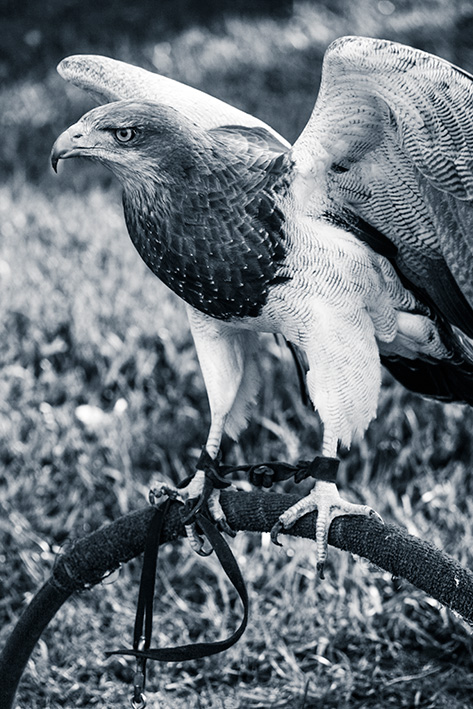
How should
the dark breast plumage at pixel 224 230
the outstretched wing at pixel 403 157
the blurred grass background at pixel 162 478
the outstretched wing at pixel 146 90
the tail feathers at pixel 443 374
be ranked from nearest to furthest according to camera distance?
the outstretched wing at pixel 403 157, the dark breast plumage at pixel 224 230, the outstretched wing at pixel 146 90, the tail feathers at pixel 443 374, the blurred grass background at pixel 162 478

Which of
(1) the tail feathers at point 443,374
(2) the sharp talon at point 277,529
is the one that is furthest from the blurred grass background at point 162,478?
(1) the tail feathers at point 443,374

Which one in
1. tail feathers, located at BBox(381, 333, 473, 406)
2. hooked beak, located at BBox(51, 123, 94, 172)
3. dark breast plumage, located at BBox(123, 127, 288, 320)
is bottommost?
tail feathers, located at BBox(381, 333, 473, 406)

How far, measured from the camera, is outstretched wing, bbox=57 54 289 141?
7.34ft

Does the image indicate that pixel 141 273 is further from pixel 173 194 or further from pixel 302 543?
pixel 173 194

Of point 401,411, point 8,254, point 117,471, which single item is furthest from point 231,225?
point 8,254

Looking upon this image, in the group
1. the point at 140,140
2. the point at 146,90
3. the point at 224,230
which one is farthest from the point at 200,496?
the point at 146,90

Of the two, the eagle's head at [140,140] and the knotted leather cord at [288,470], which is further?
the knotted leather cord at [288,470]

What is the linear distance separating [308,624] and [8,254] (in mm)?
2711

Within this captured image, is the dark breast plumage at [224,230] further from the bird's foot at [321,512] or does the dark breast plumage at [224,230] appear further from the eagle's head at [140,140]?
the bird's foot at [321,512]

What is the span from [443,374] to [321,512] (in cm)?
64

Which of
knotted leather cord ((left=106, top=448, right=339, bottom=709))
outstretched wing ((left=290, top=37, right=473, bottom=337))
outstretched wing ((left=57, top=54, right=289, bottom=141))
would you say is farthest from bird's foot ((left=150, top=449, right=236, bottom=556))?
outstretched wing ((left=57, top=54, right=289, bottom=141))

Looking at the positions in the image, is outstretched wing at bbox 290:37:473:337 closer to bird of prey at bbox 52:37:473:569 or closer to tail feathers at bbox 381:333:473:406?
bird of prey at bbox 52:37:473:569

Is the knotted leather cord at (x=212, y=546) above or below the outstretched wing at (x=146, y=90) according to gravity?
below

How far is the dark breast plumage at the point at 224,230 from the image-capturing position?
2.00 m
